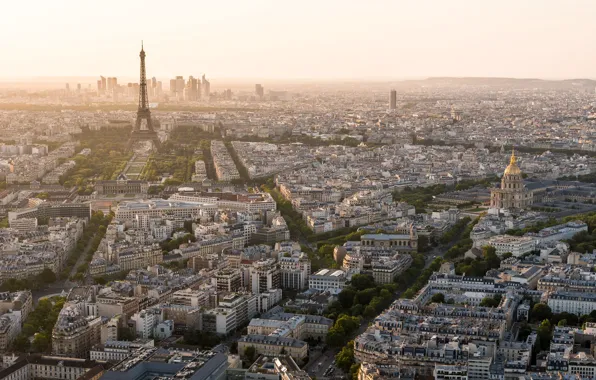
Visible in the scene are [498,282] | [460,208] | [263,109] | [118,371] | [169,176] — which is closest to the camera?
[118,371]

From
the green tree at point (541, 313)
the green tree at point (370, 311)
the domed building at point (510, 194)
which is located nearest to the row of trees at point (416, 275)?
the green tree at point (370, 311)

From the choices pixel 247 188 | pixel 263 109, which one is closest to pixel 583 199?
pixel 247 188

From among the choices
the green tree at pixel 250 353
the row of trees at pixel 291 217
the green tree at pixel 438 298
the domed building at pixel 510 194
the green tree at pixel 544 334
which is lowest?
the green tree at pixel 250 353

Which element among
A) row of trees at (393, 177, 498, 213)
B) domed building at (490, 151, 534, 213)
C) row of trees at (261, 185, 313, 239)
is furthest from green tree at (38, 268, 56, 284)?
domed building at (490, 151, 534, 213)

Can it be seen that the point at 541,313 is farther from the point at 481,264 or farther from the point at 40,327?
the point at 40,327

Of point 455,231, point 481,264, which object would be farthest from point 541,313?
point 455,231

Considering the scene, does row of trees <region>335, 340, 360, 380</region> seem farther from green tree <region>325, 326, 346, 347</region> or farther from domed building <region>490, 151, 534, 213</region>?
domed building <region>490, 151, 534, 213</region>

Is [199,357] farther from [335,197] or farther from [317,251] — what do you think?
[335,197]

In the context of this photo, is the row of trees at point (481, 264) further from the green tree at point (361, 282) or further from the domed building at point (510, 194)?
the domed building at point (510, 194)
